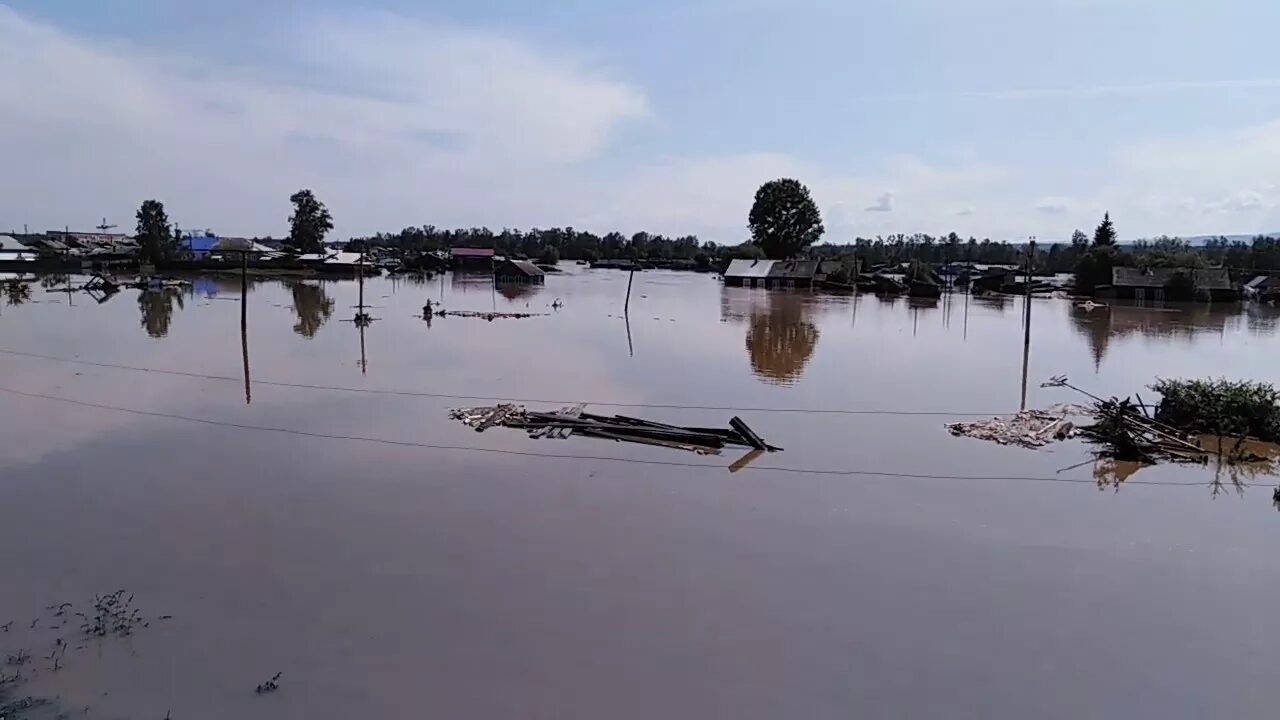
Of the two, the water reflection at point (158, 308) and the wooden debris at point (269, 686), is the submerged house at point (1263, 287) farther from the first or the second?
the wooden debris at point (269, 686)

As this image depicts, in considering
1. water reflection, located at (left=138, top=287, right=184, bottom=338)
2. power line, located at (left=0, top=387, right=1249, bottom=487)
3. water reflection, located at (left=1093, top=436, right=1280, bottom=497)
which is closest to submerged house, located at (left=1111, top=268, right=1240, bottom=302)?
water reflection, located at (left=1093, top=436, right=1280, bottom=497)

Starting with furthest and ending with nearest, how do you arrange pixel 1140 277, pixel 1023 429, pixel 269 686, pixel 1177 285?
pixel 1140 277, pixel 1177 285, pixel 1023 429, pixel 269 686

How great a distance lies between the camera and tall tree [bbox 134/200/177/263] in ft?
186

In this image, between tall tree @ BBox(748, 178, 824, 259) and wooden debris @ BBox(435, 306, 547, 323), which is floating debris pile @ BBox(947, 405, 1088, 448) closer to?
wooden debris @ BBox(435, 306, 547, 323)

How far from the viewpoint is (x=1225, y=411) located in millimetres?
12648

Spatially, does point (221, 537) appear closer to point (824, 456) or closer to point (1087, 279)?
point (824, 456)

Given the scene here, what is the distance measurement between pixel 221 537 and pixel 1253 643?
29.0 ft

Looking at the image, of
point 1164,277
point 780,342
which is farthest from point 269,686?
point 1164,277

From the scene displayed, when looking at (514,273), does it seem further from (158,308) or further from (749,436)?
(749,436)

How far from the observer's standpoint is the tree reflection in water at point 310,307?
25.7m

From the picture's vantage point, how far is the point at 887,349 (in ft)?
75.7

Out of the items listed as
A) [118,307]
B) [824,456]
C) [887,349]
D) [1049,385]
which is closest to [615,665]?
[824,456]

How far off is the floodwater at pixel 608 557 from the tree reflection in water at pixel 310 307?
8762 mm

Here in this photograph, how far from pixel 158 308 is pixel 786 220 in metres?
54.7
